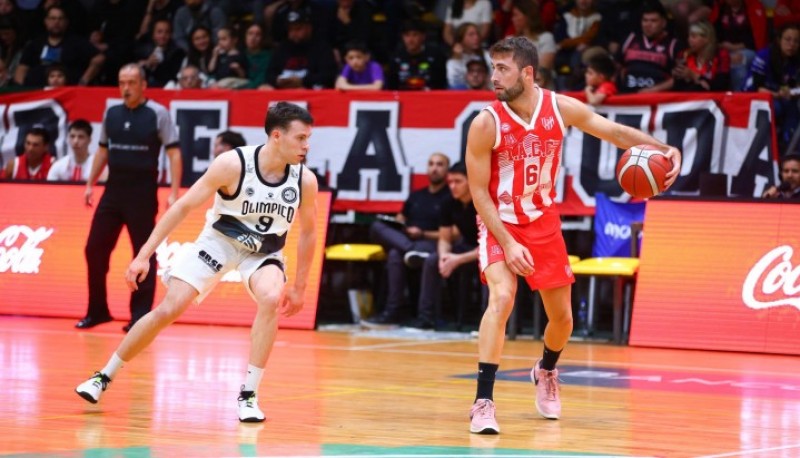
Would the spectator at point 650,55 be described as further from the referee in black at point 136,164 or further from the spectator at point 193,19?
the spectator at point 193,19

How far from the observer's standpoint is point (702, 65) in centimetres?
1398

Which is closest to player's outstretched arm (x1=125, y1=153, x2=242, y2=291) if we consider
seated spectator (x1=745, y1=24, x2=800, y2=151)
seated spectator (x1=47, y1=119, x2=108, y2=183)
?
seated spectator (x1=745, y1=24, x2=800, y2=151)

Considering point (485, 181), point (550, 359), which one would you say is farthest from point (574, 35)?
point (485, 181)

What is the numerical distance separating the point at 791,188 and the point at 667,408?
499 cm

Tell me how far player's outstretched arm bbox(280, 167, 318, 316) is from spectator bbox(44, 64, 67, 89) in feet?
30.3

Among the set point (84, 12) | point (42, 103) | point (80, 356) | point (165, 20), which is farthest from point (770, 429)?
point (84, 12)

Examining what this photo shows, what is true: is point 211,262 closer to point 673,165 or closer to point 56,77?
point 673,165

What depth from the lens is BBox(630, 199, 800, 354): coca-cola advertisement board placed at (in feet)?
39.2

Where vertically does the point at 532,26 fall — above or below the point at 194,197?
→ above

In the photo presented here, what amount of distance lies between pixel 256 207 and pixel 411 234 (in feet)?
21.8

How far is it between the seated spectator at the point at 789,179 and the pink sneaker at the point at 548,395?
543 cm

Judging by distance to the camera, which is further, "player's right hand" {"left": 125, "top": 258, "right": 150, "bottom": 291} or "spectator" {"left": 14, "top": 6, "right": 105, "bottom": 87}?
"spectator" {"left": 14, "top": 6, "right": 105, "bottom": 87}

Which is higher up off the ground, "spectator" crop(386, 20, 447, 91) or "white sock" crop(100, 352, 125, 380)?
"spectator" crop(386, 20, 447, 91)

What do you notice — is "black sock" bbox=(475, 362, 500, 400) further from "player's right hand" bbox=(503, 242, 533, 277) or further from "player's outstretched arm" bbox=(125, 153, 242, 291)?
"player's outstretched arm" bbox=(125, 153, 242, 291)
